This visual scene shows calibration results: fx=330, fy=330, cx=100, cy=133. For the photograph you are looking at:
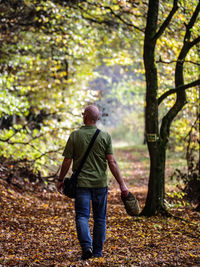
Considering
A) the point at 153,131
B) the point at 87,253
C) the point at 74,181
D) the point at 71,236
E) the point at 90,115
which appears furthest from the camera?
the point at 153,131

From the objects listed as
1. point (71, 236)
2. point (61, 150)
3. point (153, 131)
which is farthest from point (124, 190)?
point (61, 150)

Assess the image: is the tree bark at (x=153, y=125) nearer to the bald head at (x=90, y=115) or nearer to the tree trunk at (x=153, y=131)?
the tree trunk at (x=153, y=131)

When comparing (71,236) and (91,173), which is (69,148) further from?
(71,236)

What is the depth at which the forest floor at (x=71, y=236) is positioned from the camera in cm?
450

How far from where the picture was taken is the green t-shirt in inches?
172

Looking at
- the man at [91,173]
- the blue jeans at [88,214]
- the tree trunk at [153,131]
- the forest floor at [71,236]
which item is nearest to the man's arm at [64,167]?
the man at [91,173]

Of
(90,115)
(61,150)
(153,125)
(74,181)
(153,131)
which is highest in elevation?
(90,115)

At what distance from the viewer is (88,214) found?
439 centimetres

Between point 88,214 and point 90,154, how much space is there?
2.63 ft

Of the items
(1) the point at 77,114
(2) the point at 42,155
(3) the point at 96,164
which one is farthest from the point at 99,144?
(1) the point at 77,114

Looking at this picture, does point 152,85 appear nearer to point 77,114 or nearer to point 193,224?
point 193,224

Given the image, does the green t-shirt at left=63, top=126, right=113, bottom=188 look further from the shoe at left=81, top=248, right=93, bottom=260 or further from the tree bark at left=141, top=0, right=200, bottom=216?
the tree bark at left=141, top=0, right=200, bottom=216

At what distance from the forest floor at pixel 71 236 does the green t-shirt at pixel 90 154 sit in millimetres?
1004

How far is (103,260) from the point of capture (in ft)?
13.7
